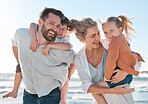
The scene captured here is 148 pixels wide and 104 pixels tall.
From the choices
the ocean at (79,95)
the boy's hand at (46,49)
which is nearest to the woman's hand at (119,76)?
the boy's hand at (46,49)

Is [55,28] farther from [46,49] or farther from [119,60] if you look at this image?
[119,60]

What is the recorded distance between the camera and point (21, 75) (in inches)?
122

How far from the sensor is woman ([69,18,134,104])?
268cm

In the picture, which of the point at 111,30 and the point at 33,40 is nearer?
the point at 33,40

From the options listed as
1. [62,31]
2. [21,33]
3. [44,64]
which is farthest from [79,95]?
[21,33]

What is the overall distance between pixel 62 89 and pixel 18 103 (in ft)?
14.4

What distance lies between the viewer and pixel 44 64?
2.80 meters

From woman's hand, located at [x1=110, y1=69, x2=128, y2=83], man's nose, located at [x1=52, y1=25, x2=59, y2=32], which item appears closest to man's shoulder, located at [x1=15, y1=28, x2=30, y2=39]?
man's nose, located at [x1=52, y1=25, x2=59, y2=32]

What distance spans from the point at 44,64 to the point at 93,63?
27.5 inches

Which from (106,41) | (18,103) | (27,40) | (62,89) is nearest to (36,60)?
(27,40)

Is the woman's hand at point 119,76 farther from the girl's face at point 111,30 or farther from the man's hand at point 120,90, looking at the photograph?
the girl's face at point 111,30

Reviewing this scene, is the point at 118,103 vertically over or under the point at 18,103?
over

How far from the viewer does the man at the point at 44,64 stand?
2.79 metres

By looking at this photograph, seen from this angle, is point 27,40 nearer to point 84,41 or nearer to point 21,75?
point 21,75
